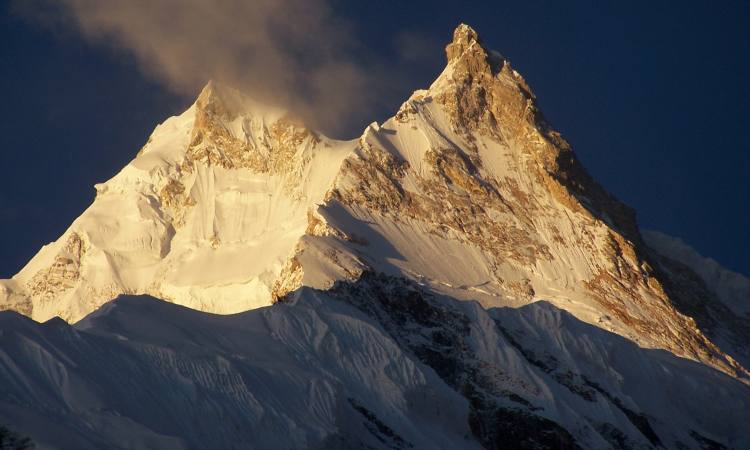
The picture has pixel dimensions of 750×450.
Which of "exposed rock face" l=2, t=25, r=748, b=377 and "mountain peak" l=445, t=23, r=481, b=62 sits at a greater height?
"mountain peak" l=445, t=23, r=481, b=62

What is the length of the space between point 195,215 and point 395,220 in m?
27.7

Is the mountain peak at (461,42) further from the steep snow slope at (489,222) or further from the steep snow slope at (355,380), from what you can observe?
the steep snow slope at (355,380)

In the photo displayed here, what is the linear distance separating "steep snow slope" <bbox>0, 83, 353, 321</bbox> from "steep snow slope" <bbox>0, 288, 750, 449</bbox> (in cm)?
2823

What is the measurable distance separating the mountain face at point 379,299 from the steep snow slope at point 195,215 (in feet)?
0.95

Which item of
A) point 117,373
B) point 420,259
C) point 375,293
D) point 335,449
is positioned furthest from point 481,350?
point 117,373

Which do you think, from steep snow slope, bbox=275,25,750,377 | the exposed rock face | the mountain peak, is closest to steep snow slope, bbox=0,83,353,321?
the exposed rock face

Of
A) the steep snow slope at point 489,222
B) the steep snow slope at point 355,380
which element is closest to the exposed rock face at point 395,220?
the steep snow slope at point 489,222

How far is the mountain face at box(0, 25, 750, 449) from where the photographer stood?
285ft

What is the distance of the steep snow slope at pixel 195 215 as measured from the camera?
152875 millimetres

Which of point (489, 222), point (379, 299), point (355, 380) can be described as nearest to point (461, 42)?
point (489, 222)

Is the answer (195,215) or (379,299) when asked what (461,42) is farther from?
(379,299)

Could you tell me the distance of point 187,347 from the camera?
9188cm

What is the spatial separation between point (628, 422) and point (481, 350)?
12070 mm

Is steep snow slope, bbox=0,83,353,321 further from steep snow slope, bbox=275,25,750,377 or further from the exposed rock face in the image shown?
steep snow slope, bbox=275,25,750,377
